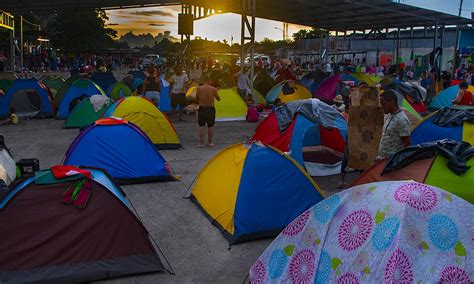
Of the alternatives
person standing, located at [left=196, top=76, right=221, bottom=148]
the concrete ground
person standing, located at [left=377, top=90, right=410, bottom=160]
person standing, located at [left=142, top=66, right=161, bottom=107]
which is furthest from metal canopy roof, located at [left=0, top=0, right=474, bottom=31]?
person standing, located at [left=377, top=90, right=410, bottom=160]

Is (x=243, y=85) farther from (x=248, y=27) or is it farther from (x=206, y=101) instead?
(x=206, y=101)

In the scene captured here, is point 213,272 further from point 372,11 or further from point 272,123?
point 372,11

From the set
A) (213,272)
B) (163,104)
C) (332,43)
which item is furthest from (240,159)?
(332,43)

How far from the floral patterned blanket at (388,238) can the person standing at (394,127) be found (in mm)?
2655

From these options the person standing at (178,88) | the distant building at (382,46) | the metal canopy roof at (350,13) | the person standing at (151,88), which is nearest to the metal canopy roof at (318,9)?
the metal canopy roof at (350,13)

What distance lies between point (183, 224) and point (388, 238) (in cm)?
355

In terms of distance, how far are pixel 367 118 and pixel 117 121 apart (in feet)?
13.8

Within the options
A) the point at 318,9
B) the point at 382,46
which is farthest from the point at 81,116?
the point at 382,46

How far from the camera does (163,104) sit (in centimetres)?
1642

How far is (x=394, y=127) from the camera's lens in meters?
6.27

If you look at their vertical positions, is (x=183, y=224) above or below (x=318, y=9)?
below

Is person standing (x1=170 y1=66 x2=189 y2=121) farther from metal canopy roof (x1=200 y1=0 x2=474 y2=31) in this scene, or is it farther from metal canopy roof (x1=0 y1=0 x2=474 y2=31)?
metal canopy roof (x1=200 y1=0 x2=474 y2=31)

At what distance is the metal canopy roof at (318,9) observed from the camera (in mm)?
20016

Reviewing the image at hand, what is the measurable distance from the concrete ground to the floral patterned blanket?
1.34 m
